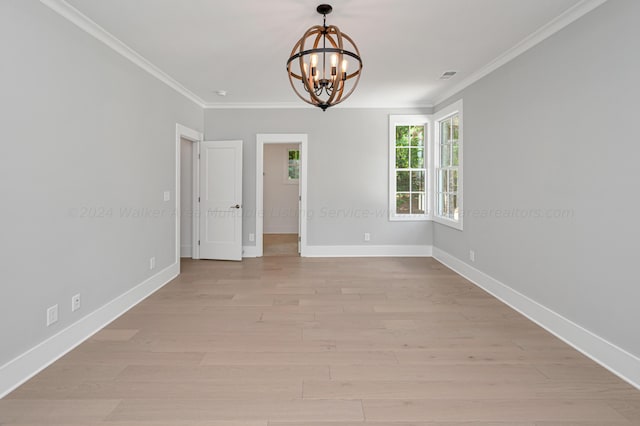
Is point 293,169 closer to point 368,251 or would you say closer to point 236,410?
point 368,251

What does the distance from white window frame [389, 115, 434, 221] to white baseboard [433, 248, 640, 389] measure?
1.84 meters

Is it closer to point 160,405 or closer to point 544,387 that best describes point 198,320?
point 160,405

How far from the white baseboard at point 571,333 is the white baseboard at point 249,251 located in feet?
11.3

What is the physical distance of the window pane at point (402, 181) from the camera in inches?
235

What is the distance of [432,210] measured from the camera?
594cm

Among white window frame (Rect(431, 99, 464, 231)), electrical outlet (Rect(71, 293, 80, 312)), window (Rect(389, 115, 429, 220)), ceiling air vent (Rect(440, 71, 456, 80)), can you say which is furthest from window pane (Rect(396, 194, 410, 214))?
electrical outlet (Rect(71, 293, 80, 312))

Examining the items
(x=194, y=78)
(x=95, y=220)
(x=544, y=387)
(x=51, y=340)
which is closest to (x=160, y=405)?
(x=51, y=340)

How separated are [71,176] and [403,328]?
2909mm

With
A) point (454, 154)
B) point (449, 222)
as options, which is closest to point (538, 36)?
point (454, 154)

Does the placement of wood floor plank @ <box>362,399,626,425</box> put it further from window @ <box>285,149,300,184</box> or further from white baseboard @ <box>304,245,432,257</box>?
window @ <box>285,149,300,184</box>

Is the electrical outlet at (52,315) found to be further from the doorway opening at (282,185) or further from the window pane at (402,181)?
the doorway opening at (282,185)

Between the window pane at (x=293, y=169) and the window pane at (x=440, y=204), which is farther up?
the window pane at (x=293, y=169)

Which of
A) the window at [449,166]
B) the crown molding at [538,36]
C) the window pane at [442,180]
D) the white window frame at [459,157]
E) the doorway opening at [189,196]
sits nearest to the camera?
the crown molding at [538,36]

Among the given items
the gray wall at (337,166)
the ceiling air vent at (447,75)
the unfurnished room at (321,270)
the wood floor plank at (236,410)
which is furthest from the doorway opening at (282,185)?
the wood floor plank at (236,410)
